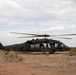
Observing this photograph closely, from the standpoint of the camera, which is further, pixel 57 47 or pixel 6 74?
pixel 57 47

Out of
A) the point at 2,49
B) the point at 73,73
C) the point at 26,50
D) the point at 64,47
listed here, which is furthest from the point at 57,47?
the point at 73,73

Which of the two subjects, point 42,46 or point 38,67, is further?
point 42,46

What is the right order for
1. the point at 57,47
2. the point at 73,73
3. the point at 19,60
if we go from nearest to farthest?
1. the point at 73,73
2. the point at 19,60
3. the point at 57,47

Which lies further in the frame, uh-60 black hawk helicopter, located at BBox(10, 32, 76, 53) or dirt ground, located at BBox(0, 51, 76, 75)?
uh-60 black hawk helicopter, located at BBox(10, 32, 76, 53)

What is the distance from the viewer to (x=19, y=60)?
67.7ft

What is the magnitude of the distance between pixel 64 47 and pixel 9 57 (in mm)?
13917

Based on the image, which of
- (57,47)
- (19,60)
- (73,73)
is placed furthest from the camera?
(57,47)

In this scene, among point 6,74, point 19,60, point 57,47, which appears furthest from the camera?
point 57,47

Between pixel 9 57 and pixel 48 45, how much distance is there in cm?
1314


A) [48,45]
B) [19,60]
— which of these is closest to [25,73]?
[19,60]

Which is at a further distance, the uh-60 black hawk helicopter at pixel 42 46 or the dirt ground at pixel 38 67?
the uh-60 black hawk helicopter at pixel 42 46

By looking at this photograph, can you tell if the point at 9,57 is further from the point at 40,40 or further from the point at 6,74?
the point at 40,40

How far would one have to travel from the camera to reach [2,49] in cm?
3550

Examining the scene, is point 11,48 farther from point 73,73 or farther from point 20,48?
point 73,73
